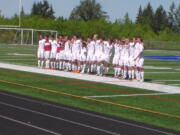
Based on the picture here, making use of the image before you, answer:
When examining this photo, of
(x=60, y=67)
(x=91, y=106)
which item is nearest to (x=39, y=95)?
(x=91, y=106)

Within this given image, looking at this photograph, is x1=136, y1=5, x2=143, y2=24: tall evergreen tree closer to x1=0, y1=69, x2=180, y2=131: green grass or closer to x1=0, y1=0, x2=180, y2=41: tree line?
x1=0, y1=0, x2=180, y2=41: tree line

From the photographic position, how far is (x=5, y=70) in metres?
26.0

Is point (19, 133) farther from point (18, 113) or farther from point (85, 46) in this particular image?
point (85, 46)

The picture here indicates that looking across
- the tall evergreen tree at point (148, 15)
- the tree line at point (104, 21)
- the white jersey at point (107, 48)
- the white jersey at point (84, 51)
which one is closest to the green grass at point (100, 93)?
the white jersey at point (107, 48)

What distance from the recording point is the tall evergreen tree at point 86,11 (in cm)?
12375

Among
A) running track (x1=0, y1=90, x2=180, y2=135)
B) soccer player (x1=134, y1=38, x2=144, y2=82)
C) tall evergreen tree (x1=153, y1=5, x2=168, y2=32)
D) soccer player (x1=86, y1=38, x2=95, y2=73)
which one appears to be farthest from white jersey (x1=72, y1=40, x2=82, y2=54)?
tall evergreen tree (x1=153, y1=5, x2=168, y2=32)

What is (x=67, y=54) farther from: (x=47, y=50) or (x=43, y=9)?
(x=43, y=9)

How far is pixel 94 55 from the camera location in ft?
82.3

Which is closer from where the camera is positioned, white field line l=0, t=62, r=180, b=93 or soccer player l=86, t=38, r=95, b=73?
white field line l=0, t=62, r=180, b=93

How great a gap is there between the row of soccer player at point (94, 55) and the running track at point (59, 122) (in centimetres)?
803

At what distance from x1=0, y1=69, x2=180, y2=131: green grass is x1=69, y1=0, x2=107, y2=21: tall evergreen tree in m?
101

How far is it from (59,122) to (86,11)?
11260 centimetres

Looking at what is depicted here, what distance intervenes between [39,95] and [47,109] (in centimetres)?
280

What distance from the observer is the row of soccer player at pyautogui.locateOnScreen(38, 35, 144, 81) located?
2259 cm
